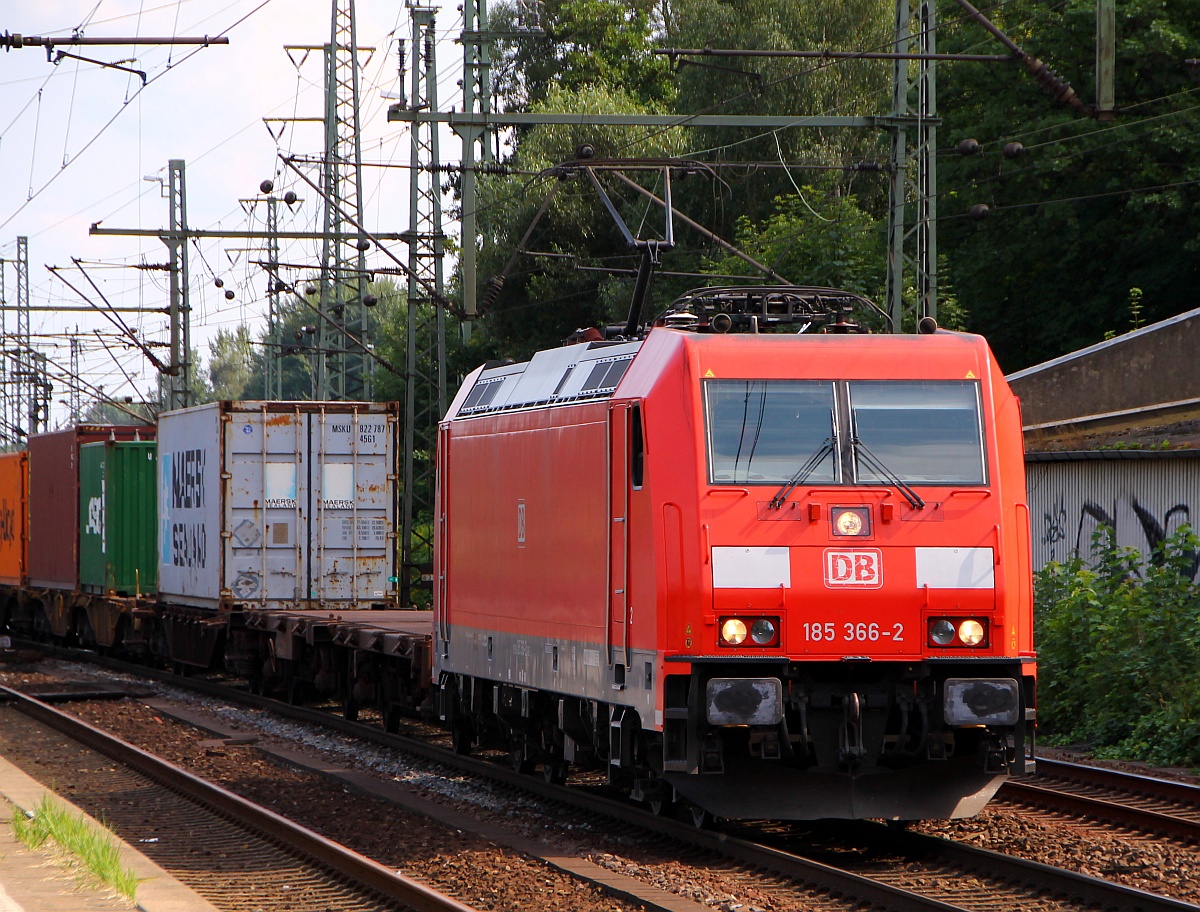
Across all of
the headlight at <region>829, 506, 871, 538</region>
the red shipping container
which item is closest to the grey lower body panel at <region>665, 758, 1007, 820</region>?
the headlight at <region>829, 506, 871, 538</region>

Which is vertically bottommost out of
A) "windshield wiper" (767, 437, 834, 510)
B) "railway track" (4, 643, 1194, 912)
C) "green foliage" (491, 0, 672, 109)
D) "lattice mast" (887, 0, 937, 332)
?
"railway track" (4, 643, 1194, 912)

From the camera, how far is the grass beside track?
8.85m

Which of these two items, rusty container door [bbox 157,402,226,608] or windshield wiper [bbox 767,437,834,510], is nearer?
windshield wiper [bbox 767,437,834,510]

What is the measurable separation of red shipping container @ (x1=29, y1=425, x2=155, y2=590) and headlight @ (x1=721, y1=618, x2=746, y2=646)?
19.8m

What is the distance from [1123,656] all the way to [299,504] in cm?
1055

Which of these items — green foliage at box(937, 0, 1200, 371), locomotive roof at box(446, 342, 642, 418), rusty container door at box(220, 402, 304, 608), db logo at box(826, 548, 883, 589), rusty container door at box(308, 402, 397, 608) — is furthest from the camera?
green foliage at box(937, 0, 1200, 371)

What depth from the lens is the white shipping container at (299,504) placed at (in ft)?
68.9

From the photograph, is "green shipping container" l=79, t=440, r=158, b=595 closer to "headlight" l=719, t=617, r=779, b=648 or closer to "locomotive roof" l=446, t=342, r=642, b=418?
"locomotive roof" l=446, t=342, r=642, b=418

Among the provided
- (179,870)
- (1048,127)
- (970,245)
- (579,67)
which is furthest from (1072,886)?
(579,67)

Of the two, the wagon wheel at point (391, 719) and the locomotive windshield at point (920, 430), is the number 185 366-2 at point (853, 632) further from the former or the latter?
the wagon wheel at point (391, 719)

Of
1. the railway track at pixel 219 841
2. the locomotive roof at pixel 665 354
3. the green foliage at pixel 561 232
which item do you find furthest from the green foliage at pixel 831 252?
the locomotive roof at pixel 665 354

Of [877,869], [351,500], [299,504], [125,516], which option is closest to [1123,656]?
[877,869]

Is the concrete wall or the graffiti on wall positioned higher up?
the concrete wall

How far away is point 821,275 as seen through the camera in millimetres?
29562
